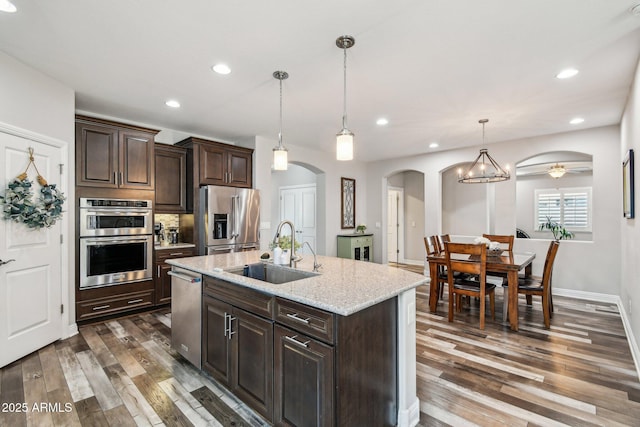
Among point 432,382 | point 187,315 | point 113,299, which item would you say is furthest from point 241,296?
point 113,299

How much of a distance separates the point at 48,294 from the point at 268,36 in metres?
3.29

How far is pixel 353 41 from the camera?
2363mm

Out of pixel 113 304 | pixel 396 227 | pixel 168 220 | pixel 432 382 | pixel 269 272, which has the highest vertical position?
pixel 168 220

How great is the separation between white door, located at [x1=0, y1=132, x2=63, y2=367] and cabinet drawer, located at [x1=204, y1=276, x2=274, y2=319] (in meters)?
1.86

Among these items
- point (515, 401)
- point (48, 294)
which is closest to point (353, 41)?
point (515, 401)

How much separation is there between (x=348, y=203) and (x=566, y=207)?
635 centimetres

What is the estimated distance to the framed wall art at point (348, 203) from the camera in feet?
23.4

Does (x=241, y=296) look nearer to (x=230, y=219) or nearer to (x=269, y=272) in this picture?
(x=269, y=272)

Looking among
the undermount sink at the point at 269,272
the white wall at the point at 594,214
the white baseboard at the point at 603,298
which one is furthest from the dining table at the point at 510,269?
the undermount sink at the point at 269,272

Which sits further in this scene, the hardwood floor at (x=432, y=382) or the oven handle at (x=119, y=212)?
the oven handle at (x=119, y=212)

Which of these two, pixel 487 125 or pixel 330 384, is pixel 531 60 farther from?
pixel 330 384

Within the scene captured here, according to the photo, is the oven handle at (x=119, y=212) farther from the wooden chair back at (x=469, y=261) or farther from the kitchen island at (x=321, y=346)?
the wooden chair back at (x=469, y=261)

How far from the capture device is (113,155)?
3836mm

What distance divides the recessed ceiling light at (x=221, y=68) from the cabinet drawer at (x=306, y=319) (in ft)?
7.20
